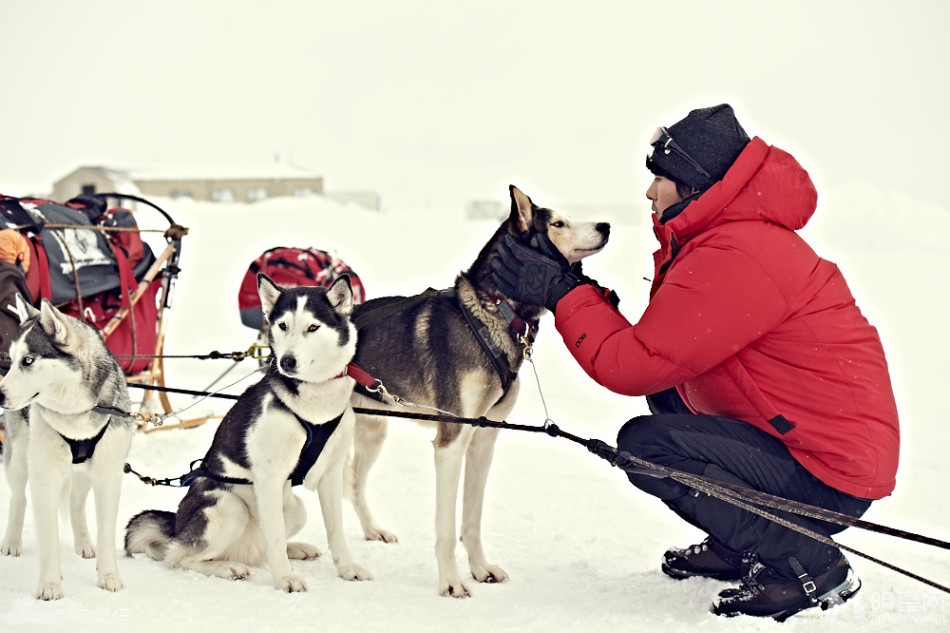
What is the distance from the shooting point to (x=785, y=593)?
266 cm

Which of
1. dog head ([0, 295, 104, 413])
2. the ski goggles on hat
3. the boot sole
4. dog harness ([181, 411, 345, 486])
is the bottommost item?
the boot sole

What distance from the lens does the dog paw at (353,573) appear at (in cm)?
309

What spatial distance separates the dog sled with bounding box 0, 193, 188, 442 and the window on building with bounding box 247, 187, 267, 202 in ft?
109

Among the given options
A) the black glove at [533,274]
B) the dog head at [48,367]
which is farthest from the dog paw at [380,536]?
the dog head at [48,367]

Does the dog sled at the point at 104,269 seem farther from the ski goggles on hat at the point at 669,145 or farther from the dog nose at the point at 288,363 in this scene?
the ski goggles on hat at the point at 669,145

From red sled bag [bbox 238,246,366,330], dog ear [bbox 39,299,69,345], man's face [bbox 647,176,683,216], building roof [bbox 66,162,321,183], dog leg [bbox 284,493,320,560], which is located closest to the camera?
dog ear [bbox 39,299,69,345]

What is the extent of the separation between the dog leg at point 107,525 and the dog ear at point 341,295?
0.91 m

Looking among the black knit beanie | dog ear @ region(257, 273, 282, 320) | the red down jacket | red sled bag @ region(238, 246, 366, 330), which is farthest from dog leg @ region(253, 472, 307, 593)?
red sled bag @ region(238, 246, 366, 330)

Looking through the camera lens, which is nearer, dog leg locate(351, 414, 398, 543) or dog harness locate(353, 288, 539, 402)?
dog harness locate(353, 288, 539, 402)

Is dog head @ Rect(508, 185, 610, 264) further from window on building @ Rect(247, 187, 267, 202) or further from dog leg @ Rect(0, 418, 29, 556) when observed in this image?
window on building @ Rect(247, 187, 267, 202)

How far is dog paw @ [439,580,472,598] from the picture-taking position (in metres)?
2.99

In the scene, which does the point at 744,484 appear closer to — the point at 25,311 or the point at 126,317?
the point at 25,311

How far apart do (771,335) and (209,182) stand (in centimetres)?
3823

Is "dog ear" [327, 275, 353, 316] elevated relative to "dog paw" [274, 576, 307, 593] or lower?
elevated
